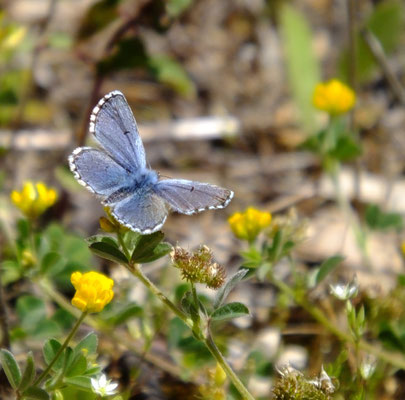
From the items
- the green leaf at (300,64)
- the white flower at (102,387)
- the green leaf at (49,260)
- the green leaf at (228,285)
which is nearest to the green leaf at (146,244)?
the green leaf at (228,285)

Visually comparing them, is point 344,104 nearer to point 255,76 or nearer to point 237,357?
point 237,357

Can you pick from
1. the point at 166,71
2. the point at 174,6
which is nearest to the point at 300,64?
the point at 166,71

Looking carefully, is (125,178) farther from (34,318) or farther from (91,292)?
(34,318)

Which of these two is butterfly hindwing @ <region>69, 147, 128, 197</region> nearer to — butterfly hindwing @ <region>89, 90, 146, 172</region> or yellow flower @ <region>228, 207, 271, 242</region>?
butterfly hindwing @ <region>89, 90, 146, 172</region>

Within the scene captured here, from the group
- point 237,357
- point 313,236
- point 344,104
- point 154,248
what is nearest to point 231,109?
point 313,236

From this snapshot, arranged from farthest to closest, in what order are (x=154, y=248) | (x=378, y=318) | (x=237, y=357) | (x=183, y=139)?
(x=183, y=139)
(x=237, y=357)
(x=378, y=318)
(x=154, y=248)

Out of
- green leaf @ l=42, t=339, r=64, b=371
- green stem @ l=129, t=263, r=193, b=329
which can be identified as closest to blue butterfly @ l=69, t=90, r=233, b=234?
green stem @ l=129, t=263, r=193, b=329
